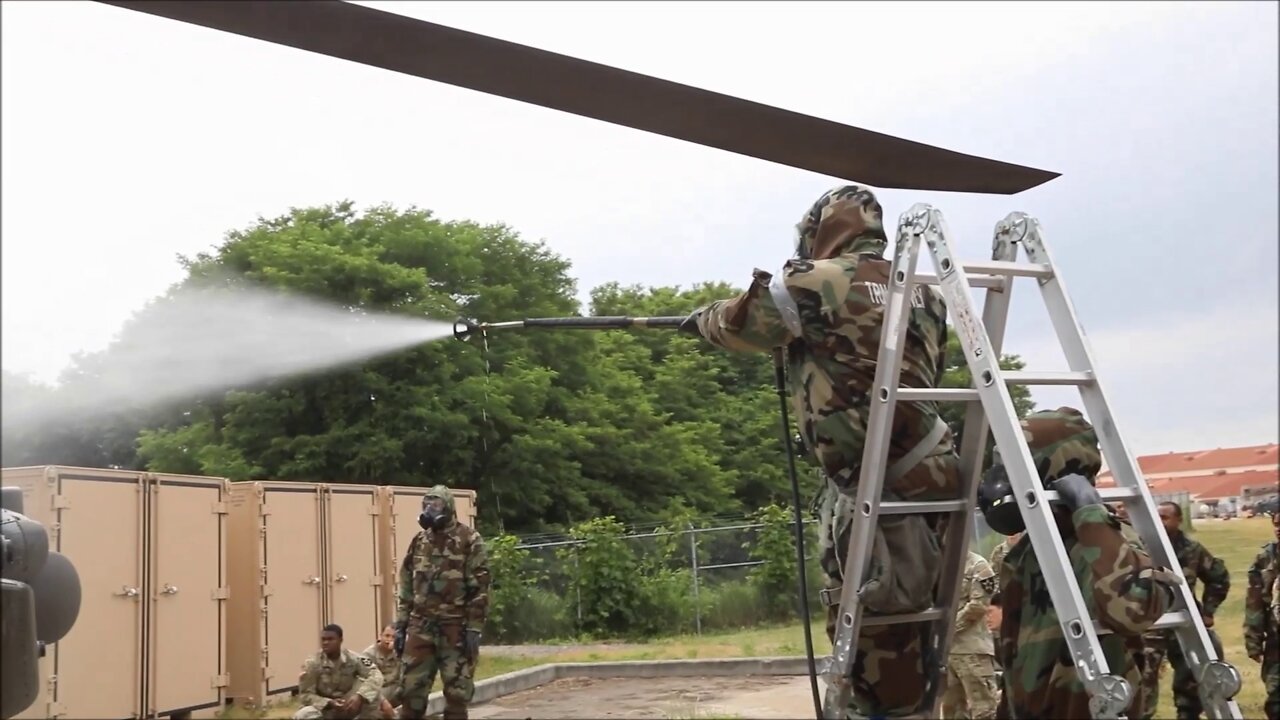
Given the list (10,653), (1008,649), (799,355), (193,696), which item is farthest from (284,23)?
(193,696)

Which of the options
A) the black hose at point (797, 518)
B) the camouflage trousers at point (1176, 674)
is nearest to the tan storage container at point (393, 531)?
the camouflage trousers at point (1176, 674)

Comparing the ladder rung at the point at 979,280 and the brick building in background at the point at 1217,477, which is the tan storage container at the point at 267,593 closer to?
the brick building in background at the point at 1217,477

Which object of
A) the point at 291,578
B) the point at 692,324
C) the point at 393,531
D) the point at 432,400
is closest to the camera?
the point at 692,324

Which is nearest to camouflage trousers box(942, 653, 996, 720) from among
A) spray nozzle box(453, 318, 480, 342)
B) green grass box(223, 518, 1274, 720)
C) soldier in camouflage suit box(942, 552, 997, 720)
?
soldier in camouflage suit box(942, 552, 997, 720)

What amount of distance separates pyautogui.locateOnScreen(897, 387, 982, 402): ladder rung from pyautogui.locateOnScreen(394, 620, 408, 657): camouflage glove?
643cm

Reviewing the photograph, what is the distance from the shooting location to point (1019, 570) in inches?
128

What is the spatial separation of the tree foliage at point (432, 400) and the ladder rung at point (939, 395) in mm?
9940

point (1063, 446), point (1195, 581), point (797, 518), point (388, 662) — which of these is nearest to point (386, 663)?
point (388, 662)

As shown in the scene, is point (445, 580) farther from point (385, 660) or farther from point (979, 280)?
point (979, 280)

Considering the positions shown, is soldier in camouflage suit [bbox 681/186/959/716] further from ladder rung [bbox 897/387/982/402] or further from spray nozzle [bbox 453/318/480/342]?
spray nozzle [bbox 453/318/480/342]

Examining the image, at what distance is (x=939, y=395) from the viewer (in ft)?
11.0

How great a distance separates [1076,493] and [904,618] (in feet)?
3.15

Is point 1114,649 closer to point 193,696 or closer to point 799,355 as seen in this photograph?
point 799,355

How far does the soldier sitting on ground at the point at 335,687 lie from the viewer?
331 inches
